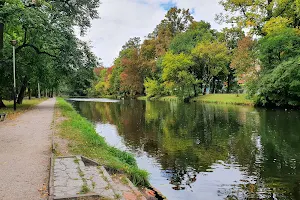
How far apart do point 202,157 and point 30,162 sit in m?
5.69

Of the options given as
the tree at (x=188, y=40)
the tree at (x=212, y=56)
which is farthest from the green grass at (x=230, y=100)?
the tree at (x=188, y=40)

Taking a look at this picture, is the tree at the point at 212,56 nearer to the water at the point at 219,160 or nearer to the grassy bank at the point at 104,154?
the water at the point at 219,160

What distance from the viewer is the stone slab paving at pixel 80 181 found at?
488cm

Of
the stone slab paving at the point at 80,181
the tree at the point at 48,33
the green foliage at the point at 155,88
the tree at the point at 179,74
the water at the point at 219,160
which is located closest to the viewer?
the stone slab paving at the point at 80,181

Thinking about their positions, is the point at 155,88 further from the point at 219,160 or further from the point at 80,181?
the point at 80,181

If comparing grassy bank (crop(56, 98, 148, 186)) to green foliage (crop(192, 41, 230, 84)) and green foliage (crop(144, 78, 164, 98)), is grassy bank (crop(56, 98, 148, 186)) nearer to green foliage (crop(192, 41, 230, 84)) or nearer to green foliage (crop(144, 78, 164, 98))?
green foliage (crop(192, 41, 230, 84))

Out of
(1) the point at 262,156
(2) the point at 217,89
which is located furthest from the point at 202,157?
(2) the point at 217,89

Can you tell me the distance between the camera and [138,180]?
6.62 metres

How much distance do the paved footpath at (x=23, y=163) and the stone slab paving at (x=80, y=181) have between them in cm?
30

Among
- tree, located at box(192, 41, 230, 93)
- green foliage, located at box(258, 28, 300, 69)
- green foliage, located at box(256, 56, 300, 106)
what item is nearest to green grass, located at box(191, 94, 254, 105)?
green foliage, located at box(256, 56, 300, 106)

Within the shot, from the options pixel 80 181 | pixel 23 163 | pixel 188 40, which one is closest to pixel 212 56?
pixel 188 40

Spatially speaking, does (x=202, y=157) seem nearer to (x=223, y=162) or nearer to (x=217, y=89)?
(x=223, y=162)

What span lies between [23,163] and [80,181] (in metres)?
2.20

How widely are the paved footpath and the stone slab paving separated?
0.98ft
